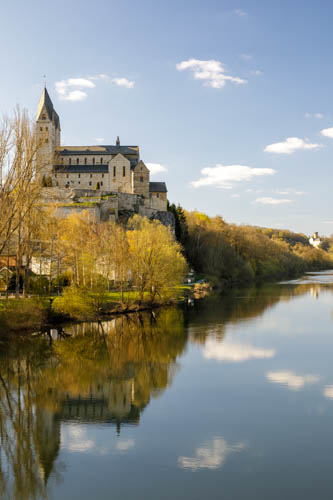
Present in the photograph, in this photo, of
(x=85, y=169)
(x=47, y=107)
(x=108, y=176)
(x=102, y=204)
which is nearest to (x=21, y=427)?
(x=102, y=204)

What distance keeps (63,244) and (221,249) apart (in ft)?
93.5

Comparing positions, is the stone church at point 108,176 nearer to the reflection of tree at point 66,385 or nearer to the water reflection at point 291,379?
the reflection of tree at point 66,385

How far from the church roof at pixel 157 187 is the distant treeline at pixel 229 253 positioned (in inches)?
118

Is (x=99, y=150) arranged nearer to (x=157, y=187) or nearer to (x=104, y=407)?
(x=157, y=187)

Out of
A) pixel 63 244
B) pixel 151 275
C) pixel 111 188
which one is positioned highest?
pixel 111 188

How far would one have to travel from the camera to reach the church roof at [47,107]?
2403 inches

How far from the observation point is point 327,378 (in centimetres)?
1580

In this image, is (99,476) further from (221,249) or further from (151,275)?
(221,249)

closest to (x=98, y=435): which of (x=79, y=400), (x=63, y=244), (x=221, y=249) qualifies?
(x=79, y=400)

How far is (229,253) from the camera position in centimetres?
5975

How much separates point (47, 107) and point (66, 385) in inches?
2085

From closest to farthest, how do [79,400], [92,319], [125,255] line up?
1. [79,400]
2. [92,319]
3. [125,255]

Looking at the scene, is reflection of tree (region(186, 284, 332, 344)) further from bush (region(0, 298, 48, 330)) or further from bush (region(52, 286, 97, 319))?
bush (region(0, 298, 48, 330))

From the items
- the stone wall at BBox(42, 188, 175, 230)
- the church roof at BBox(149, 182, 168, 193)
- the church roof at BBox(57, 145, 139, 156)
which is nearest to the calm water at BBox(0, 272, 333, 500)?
the stone wall at BBox(42, 188, 175, 230)
